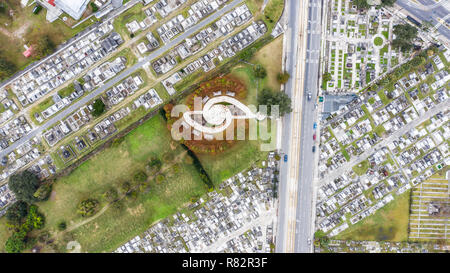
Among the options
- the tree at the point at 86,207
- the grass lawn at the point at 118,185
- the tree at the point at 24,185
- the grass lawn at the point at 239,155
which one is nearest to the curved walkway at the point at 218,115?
the grass lawn at the point at 239,155

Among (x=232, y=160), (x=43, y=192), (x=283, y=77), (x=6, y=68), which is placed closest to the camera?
(x=283, y=77)

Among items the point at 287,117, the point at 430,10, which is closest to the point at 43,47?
the point at 287,117

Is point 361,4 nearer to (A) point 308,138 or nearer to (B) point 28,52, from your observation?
(A) point 308,138

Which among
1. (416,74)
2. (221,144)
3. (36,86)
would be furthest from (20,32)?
(416,74)

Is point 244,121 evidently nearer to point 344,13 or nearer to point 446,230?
point 344,13

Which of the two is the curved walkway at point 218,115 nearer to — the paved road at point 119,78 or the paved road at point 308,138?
the paved road at point 308,138

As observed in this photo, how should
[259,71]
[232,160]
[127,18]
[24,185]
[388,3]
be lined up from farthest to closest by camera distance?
[232,160] → [127,18] → [259,71] → [24,185] → [388,3]
